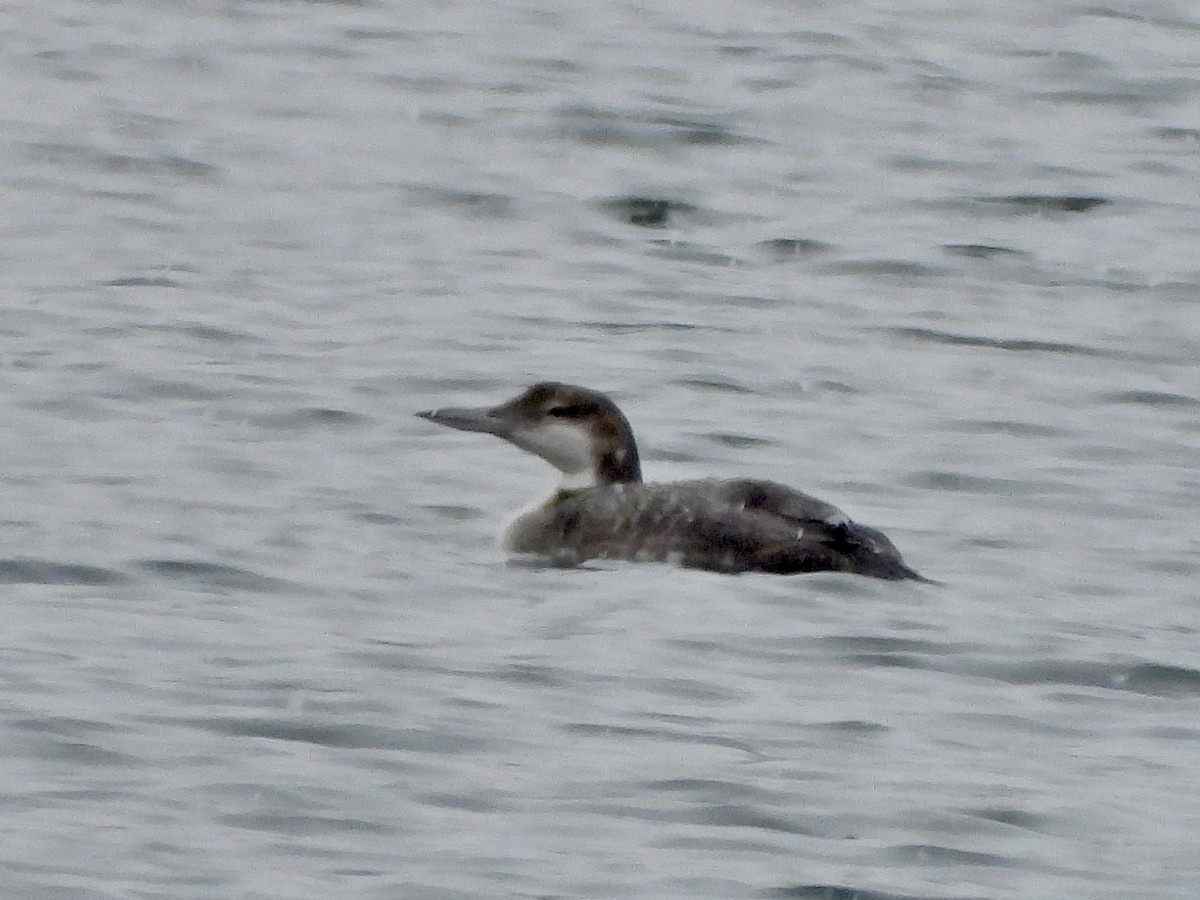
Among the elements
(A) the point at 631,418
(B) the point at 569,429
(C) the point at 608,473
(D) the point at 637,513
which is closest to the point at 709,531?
(D) the point at 637,513

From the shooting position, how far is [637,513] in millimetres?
11609

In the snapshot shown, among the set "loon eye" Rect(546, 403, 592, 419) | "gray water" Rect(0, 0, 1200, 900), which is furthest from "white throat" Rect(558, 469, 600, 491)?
"gray water" Rect(0, 0, 1200, 900)

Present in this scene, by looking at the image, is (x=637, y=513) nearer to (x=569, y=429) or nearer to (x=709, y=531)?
(x=709, y=531)

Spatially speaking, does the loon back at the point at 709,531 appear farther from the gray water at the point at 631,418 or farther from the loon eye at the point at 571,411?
the loon eye at the point at 571,411

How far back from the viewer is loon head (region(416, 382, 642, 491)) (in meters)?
12.1

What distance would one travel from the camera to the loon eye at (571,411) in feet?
39.9

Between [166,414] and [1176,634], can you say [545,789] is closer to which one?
[1176,634]

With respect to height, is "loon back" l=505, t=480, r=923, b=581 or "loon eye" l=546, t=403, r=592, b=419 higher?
"loon eye" l=546, t=403, r=592, b=419

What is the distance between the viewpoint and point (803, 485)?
12859 mm

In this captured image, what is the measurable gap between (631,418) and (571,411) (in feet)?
6.47

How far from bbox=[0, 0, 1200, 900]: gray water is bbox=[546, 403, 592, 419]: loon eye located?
0.45m

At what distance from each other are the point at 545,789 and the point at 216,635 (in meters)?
1.68

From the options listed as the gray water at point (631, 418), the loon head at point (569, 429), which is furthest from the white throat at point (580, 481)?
the gray water at point (631, 418)

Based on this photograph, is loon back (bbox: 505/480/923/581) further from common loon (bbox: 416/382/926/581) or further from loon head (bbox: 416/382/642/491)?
loon head (bbox: 416/382/642/491)
